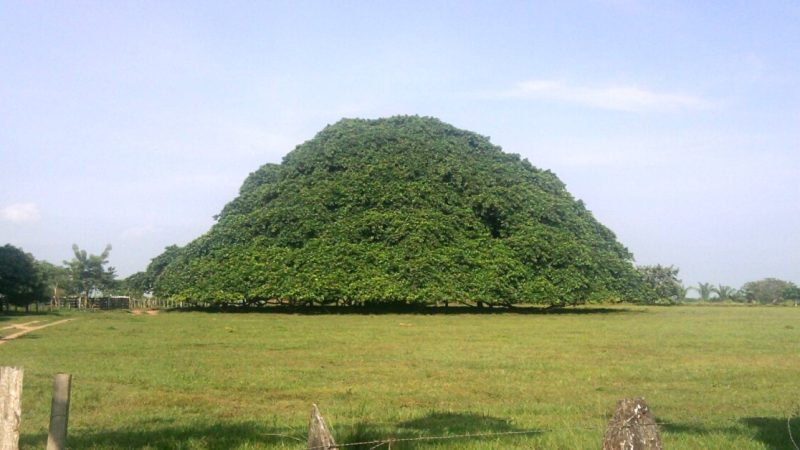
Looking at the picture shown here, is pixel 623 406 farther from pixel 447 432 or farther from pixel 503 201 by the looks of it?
pixel 503 201

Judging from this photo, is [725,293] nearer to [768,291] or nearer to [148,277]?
[768,291]

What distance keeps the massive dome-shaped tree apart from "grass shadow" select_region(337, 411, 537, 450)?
2952 centimetres

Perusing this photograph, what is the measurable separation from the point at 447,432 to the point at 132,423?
12.4 ft

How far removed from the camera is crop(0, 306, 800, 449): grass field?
8.81 meters

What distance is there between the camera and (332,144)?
4678 centimetres

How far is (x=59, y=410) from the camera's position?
4723mm

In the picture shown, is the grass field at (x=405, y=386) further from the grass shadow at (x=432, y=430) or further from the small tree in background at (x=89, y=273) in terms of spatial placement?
the small tree in background at (x=89, y=273)

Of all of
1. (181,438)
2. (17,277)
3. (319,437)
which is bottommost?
(181,438)

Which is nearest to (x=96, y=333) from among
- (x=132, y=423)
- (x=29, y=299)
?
(x=132, y=423)

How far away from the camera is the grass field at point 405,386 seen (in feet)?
28.9

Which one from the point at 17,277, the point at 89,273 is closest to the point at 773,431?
the point at 17,277

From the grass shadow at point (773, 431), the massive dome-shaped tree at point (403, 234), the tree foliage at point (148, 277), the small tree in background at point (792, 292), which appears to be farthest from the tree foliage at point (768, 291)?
the grass shadow at point (773, 431)

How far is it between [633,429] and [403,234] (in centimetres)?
3684

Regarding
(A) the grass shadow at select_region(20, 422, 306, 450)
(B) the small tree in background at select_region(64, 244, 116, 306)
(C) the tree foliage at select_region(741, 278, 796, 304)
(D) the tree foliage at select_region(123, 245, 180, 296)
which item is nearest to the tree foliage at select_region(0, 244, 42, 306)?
(D) the tree foliage at select_region(123, 245, 180, 296)
